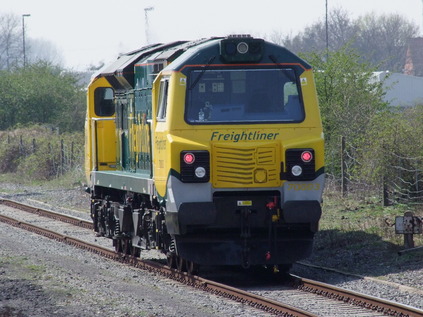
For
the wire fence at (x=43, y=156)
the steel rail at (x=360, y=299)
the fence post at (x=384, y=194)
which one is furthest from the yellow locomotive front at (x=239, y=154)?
the wire fence at (x=43, y=156)

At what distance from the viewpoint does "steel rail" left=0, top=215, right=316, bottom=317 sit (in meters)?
9.66

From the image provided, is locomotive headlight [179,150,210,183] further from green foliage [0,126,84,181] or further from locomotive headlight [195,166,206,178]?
green foliage [0,126,84,181]

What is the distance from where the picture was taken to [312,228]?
11.7 meters

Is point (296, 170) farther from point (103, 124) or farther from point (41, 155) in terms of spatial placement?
point (41, 155)

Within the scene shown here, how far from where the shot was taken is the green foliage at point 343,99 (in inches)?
889

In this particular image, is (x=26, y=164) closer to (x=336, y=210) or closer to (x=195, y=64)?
(x=336, y=210)

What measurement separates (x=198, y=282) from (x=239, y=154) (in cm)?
192

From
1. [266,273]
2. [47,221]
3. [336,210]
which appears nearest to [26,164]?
[47,221]

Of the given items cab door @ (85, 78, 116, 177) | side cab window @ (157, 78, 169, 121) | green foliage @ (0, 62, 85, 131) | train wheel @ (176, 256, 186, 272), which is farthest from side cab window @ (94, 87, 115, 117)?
green foliage @ (0, 62, 85, 131)

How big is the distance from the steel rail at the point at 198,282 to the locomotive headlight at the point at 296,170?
1760mm

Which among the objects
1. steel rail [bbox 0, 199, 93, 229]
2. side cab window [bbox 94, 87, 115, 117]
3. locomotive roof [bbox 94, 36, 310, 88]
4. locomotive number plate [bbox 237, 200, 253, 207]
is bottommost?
steel rail [bbox 0, 199, 93, 229]

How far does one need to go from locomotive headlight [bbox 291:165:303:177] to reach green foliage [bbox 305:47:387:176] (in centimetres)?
1042

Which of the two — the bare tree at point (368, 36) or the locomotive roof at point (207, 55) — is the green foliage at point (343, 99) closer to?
the locomotive roof at point (207, 55)

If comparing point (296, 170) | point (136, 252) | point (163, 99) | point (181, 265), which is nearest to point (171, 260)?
point (181, 265)
